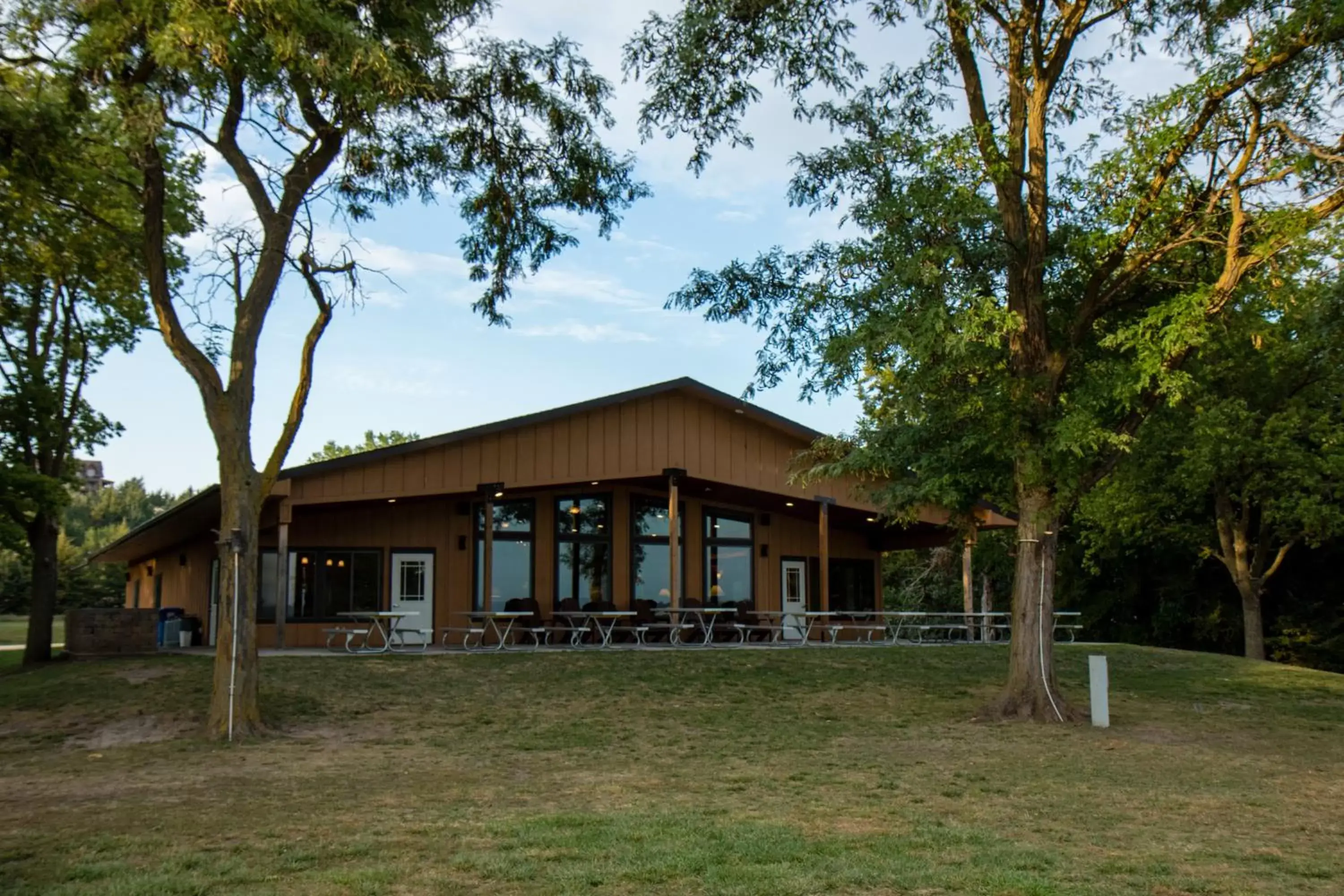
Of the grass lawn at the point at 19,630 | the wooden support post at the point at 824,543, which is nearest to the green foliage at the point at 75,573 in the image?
the grass lawn at the point at 19,630

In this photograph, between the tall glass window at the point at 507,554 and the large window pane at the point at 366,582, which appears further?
the tall glass window at the point at 507,554

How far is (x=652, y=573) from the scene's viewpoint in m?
20.7

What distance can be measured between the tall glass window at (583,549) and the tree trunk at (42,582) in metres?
8.06

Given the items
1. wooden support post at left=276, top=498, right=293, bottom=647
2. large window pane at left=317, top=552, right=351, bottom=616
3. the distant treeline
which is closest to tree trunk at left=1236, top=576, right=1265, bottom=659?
the distant treeline

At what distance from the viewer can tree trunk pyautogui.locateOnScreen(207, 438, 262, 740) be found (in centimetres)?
1046

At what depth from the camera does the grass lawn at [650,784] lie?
5.43 meters

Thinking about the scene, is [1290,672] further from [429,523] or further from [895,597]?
[895,597]

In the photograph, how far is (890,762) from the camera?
933cm

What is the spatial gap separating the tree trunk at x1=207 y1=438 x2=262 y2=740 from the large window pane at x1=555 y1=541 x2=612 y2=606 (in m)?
9.44

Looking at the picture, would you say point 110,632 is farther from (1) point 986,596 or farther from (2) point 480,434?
(1) point 986,596

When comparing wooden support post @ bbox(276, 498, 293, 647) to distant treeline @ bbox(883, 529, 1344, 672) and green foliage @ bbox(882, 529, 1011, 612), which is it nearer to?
distant treeline @ bbox(883, 529, 1344, 672)

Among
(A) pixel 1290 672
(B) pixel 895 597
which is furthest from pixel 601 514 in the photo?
(B) pixel 895 597

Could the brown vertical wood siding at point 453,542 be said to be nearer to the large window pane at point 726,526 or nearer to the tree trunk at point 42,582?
the large window pane at point 726,526

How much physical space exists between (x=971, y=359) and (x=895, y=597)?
26.3 m
